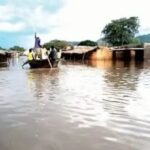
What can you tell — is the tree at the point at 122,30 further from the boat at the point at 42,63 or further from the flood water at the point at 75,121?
the flood water at the point at 75,121

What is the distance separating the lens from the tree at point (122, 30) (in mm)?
78688

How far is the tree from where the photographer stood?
78.7m

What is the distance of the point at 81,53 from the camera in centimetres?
5369

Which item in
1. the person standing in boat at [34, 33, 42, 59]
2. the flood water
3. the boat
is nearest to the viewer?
the flood water

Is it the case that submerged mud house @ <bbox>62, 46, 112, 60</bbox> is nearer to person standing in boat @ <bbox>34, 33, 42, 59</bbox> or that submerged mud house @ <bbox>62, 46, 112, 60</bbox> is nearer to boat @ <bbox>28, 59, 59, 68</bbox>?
person standing in boat @ <bbox>34, 33, 42, 59</bbox>

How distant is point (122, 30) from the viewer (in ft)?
259

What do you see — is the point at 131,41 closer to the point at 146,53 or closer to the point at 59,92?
the point at 146,53

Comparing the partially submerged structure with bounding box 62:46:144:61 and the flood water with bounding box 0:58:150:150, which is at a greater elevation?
the partially submerged structure with bounding box 62:46:144:61

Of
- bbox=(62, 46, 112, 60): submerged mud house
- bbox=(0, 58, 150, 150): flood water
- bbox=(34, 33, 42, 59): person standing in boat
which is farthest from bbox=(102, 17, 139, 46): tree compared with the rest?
bbox=(0, 58, 150, 150): flood water

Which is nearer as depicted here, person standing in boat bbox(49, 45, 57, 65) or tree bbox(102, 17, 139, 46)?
person standing in boat bbox(49, 45, 57, 65)

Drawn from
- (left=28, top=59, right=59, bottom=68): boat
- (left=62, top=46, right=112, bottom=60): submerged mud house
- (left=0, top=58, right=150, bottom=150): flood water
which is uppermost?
(left=62, top=46, right=112, bottom=60): submerged mud house

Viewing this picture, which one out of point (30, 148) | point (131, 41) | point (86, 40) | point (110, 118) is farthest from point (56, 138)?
point (86, 40)

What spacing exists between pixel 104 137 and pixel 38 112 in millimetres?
2795

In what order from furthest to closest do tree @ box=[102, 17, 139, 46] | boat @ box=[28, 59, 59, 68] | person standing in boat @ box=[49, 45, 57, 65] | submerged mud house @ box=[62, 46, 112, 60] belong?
tree @ box=[102, 17, 139, 46], submerged mud house @ box=[62, 46, 112, 60], person standing in boat @ box=[49, 45, 57, 65], boat @ box=[28, 59, 59, 68]
